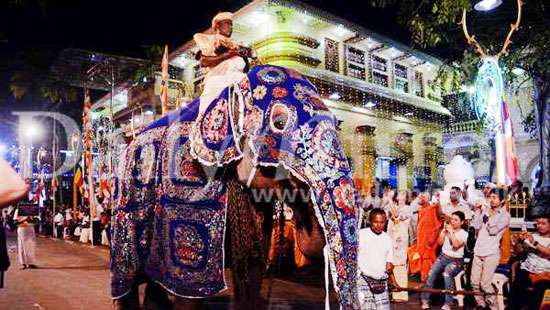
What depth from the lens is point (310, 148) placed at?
3586mm

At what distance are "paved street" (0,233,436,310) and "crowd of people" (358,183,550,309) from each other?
929 mm

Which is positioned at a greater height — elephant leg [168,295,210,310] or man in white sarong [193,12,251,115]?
man in white sarong [193,12,251,115]

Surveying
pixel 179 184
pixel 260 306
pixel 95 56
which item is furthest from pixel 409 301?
pixel 95 56

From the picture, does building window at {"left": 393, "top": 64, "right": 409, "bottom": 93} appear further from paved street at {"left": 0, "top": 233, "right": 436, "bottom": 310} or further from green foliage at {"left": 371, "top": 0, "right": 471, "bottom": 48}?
paved street at {"left": 0, "top": 233, "right": 436, "bottom": 310}

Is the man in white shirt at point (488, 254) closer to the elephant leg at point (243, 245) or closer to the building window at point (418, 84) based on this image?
the elephant leg at point (243, 245)

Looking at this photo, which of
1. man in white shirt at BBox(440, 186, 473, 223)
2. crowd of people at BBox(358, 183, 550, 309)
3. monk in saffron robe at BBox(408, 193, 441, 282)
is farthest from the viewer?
monk in saffron robe at BBox(408, 193, 441, 282)

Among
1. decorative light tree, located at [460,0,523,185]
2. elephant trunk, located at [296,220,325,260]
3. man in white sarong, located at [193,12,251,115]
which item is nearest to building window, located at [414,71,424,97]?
decorative light tree, located at [460,0,523,185]

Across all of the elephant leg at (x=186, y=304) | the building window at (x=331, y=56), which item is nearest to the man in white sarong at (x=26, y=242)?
the elephant leg at (x=186, y=304)

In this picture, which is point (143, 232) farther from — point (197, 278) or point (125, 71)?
point (125, 71)

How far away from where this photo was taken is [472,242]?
895 centimetres

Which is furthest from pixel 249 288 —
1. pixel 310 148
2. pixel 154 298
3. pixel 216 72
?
pixel 154 298

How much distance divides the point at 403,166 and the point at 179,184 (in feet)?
65.1

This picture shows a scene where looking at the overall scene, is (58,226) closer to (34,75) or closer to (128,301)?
(34,75)

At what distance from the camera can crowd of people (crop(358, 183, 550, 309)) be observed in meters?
5.54
